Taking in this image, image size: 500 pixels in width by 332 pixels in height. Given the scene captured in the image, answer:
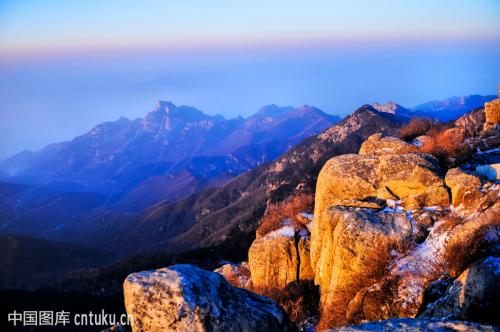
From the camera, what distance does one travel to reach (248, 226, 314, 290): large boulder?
78.0 feet

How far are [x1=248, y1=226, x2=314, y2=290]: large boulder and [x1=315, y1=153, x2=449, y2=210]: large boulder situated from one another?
9.71ft

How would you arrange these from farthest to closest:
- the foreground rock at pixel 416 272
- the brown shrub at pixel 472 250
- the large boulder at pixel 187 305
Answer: the foreground rock at pixel 416 272 → the brown shrub at pixel 472 250 → the large boulder at pixel 187 305

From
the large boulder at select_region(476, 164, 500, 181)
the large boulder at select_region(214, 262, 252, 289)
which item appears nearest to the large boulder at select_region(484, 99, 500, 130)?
the large boulder at select_region(476, 164, 500, 181)

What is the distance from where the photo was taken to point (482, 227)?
1296cm

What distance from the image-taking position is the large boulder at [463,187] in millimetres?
16562

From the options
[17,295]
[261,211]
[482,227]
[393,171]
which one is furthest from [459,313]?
[261,211]

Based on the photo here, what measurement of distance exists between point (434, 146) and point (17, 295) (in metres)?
114

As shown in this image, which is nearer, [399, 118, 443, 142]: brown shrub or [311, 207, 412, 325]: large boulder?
[311, 207, 412, 325]: large boulder

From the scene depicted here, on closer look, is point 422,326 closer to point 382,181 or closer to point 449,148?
point 382,181

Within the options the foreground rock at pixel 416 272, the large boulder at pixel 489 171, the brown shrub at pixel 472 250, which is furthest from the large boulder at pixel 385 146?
the brown shrub at pixel 472 250

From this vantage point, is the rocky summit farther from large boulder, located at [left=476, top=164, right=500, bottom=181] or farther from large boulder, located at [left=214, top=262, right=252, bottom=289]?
large boulder, located at [left=214, top=262, right=252, bottom=289]

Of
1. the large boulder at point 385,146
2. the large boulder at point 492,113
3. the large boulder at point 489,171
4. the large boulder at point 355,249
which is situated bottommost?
the large boulder at point 355,249

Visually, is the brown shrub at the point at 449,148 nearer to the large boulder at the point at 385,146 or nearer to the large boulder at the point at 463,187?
the large boulder at the point at 385,146

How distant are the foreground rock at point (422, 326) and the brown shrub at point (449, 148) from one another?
584 inches
